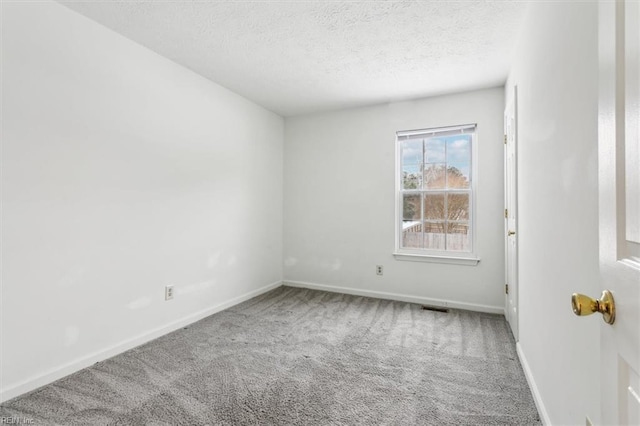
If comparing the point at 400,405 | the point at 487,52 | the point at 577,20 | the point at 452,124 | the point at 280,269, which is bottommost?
the point at 400,405

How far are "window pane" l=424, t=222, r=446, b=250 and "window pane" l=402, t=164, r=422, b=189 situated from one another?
0.51 m

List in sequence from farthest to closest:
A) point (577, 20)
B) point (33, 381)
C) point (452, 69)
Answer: point (452, 69) < point (33, 381) < point (577, 20)

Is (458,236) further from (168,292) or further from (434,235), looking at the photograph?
(168,292)

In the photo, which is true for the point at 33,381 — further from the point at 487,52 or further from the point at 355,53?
the point at 487,52

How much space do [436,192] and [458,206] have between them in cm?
30

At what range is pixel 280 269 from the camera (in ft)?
15.3

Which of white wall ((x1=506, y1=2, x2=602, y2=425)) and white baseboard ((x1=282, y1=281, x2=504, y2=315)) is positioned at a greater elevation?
white wall ((x1=506, y1=2, x2=602, y2=425))

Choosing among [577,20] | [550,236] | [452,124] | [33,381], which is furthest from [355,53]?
[33,381]

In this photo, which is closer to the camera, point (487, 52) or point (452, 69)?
point (487, 52)

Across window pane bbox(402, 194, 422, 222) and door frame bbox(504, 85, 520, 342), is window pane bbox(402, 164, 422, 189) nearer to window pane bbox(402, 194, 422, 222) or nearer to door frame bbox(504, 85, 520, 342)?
window pane bbox(402, 194, 422, 222)

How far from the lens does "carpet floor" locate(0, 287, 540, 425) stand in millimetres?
1786

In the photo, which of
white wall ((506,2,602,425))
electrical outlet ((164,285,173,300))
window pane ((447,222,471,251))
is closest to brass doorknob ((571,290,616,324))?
white wall ((506,2,602,425))

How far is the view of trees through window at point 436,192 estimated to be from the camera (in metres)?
3.78

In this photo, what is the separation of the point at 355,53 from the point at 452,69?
1.01 meters
